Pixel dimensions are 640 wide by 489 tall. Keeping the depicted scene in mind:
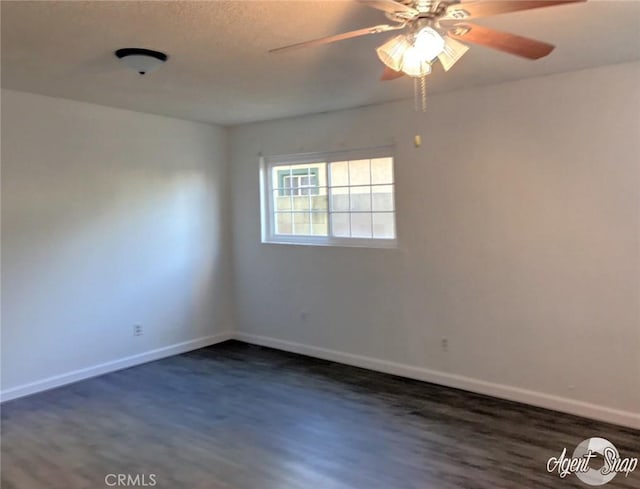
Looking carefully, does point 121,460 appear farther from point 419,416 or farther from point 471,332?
point 471,332

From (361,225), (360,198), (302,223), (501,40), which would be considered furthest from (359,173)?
(501,40)

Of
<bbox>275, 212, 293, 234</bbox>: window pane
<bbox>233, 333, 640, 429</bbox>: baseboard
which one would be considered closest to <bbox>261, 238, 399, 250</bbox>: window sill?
<bbox>275, 212, 293, 234</bbox>: window pane

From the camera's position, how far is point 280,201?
17.9 feet

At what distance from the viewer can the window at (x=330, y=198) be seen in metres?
4.59

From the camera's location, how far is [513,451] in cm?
298

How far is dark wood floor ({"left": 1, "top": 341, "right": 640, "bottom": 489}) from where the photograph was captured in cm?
276

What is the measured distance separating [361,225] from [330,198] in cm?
45

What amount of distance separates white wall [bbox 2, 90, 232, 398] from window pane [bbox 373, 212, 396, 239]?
1896 millimetres

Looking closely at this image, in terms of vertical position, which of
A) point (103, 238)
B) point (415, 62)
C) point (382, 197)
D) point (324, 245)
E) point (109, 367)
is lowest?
point (109, 367)

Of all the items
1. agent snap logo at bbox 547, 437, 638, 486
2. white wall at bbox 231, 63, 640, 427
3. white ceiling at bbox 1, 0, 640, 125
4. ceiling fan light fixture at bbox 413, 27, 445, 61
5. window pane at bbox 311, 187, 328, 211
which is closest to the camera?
ceiling fan light fixture at bbox 413, 27, 445, 61

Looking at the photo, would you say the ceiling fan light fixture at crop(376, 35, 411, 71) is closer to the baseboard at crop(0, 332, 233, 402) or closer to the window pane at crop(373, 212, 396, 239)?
the window pane at crop(373, 212, 396, 239)

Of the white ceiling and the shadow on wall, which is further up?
the white ceiling

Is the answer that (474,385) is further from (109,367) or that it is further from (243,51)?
(109,367)

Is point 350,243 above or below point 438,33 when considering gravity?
below
